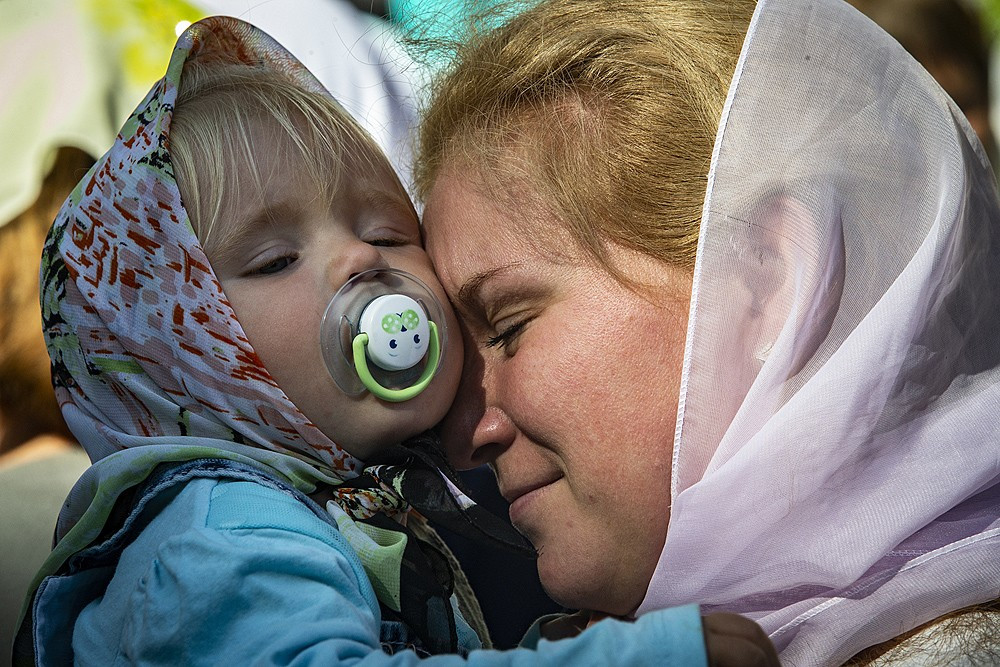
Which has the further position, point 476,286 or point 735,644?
point 476,286

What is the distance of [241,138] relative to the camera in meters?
1.64

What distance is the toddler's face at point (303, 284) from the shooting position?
1558 mm

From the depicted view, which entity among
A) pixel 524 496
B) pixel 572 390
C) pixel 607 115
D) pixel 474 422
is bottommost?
pixel 524 496

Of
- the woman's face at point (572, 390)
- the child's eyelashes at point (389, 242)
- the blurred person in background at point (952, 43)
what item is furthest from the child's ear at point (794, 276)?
the blurred person in background at point (952, 43)

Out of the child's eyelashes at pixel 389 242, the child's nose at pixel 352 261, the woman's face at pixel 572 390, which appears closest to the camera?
the woman's face at pixel 572 390

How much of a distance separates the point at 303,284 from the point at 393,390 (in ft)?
0.74

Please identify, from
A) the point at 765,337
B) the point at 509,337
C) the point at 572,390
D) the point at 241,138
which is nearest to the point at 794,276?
the point at 765,337

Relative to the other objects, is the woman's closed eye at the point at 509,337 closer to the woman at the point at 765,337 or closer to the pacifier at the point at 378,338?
the woman at the point at 765,337

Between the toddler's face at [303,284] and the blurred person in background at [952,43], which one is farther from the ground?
the blurred person in background at [952,43]

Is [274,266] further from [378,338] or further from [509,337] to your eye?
[509,337]

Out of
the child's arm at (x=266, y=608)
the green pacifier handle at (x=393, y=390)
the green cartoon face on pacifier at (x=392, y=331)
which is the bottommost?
the child's arm at (x=266, y=608)

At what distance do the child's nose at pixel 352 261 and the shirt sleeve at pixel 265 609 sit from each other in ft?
1.32

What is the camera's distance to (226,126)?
1.65 meters

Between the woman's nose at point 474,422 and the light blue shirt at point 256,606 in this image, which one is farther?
the woman's nose at point 474,422
